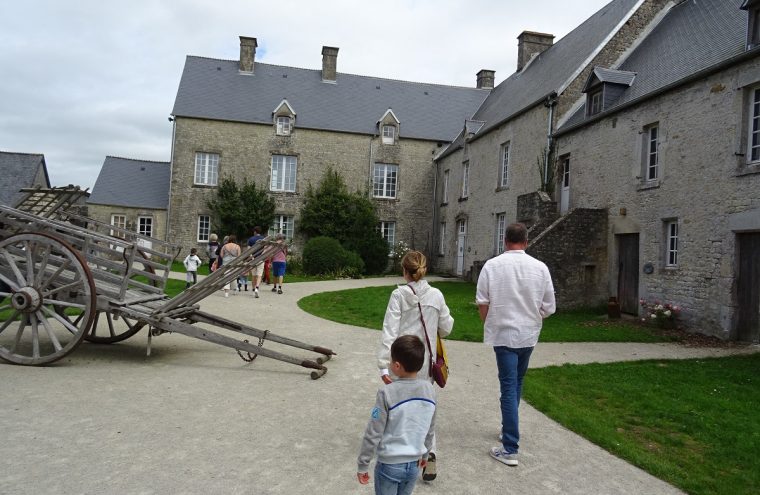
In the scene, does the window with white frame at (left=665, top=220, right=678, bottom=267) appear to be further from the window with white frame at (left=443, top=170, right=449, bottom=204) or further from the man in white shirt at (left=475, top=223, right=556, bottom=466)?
the window with white frame at (left=443, top=170, right=449, bottom=204)

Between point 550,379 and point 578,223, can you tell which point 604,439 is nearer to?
point 550,379

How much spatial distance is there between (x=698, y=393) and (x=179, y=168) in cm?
2456

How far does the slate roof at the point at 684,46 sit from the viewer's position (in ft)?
38.1

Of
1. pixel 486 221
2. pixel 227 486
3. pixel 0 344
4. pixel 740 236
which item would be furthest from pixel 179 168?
pixel 227 486

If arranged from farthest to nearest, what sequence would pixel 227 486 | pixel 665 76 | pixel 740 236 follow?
pixel 665 76, pixel 740 236, pixel 227 486

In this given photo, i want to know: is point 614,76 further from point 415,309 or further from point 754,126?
point 415,309

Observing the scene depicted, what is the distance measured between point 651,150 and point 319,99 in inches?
770

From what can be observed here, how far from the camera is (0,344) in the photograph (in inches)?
271

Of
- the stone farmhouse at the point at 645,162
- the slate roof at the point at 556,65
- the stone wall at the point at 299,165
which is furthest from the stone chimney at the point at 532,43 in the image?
the stone wall at the point at 299,165

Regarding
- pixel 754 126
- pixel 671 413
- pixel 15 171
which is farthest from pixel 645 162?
pixel 15 171

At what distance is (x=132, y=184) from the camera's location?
2794cm

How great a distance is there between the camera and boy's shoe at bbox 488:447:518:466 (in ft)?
13.3

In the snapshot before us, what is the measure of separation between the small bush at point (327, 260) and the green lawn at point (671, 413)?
15.2 m

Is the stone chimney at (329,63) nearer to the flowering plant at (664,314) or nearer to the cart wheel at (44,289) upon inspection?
the flowering plant at (664,314)
